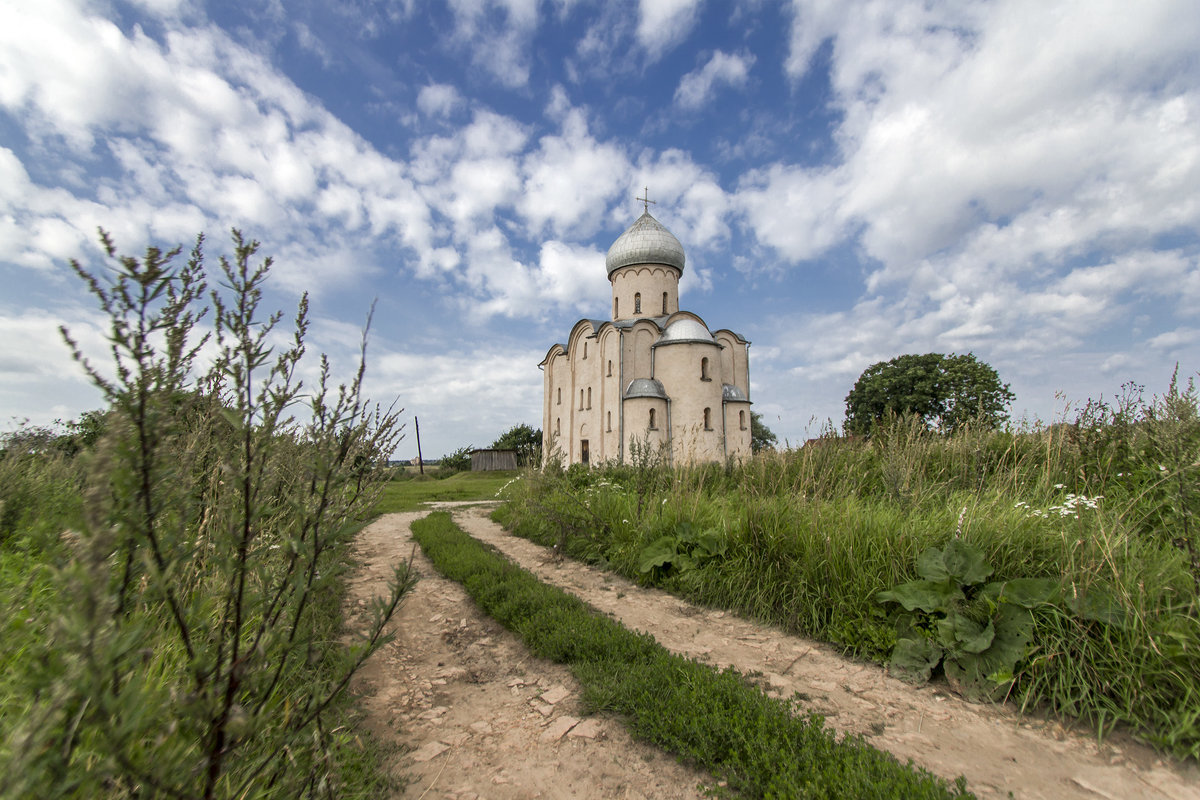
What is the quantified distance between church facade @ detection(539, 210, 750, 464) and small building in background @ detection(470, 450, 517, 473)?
646cm

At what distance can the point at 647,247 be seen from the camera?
26.7m

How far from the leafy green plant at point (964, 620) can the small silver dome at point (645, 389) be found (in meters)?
19.4

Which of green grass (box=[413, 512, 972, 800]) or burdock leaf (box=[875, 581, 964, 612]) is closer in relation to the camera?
green grass (box=[413, 512, 972, 800])

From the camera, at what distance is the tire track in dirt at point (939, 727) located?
252 centimetres

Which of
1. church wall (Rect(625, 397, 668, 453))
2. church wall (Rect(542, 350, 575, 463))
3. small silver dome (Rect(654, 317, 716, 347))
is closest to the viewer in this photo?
church wall (Rect(625, 397, 668, 453))

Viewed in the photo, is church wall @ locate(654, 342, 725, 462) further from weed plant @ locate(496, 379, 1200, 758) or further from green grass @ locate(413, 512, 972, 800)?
green grass @ locate(413, 512, 972, 800)

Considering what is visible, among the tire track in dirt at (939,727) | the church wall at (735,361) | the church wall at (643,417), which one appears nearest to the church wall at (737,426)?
the church wall at (735,361)

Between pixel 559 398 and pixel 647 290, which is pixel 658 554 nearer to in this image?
pixel 647 290

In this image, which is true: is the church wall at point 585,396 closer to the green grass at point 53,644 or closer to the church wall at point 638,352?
the church wall at point 638,352

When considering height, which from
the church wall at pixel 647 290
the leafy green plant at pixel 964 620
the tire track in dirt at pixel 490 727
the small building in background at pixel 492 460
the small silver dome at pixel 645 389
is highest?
the church wall at pixel 647 290

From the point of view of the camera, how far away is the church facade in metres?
23.6

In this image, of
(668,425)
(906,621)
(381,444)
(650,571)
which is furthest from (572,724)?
(668,425)

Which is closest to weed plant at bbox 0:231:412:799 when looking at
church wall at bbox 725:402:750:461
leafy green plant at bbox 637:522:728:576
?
leafy green plant at bbox 637:522:728:576

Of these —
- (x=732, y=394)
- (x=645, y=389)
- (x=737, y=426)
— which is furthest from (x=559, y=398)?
(x=737, y=426)
